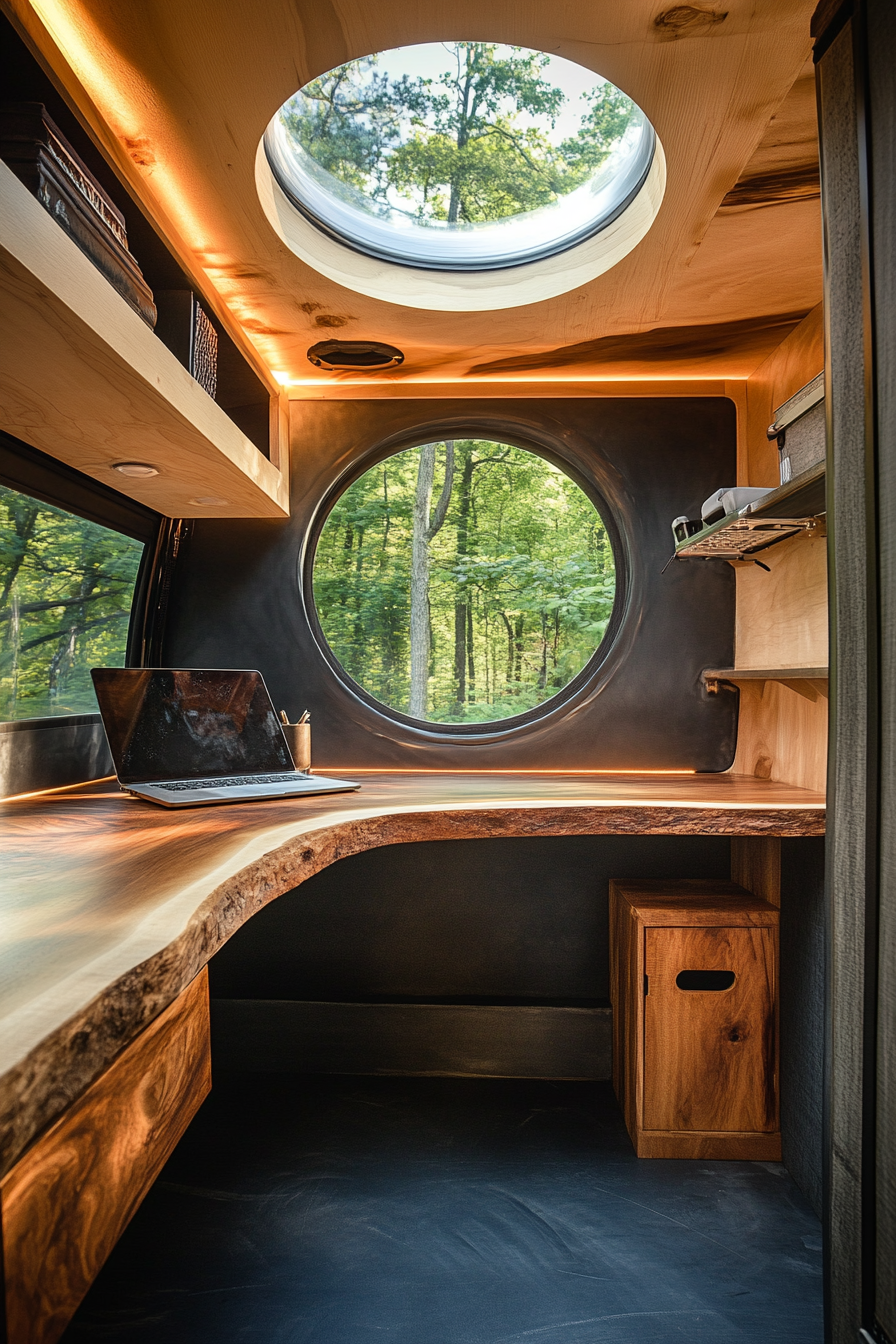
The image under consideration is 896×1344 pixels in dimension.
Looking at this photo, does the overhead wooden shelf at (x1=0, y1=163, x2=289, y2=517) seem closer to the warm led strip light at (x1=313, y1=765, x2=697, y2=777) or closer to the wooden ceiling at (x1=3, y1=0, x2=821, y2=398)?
the wooden ceiling at (x1=3, y1=0, x2=821, y2=398)

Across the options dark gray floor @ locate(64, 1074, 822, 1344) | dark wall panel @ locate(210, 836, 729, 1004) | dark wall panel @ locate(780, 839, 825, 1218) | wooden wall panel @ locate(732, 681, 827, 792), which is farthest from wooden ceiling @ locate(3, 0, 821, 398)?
dark gray floor @ locate(64, 1074, 822, 1344)

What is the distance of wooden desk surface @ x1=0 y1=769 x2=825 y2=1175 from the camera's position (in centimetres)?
57

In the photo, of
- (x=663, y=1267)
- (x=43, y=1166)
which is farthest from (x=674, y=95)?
(x=663, y=1267)

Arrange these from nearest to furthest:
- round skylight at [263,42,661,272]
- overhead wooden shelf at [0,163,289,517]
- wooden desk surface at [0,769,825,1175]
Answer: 1. wooden desk surface at [0,769,825,1175]
2. overhead wooden shelf at [0,163,289,517]
3. round skylight at [263,42,661,272]

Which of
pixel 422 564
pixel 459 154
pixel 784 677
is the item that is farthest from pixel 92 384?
pixel 422 564

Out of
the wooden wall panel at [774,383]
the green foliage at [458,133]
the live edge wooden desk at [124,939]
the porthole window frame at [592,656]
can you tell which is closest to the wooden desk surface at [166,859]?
the live edge wooden desk at [124,939]

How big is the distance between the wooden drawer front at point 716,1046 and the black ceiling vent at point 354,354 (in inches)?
73.7

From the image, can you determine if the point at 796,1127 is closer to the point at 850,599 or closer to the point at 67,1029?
the point at 850,599

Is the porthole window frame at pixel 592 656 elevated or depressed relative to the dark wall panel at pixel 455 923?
elevated

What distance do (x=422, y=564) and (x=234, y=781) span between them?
21.4ft

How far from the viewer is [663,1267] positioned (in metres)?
1.53

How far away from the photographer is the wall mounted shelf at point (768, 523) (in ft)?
5.28

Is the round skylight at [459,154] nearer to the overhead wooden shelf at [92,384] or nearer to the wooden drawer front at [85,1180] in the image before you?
the overhead wooden shelf at [92,384]

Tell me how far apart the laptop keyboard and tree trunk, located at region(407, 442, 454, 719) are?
5914 mm
